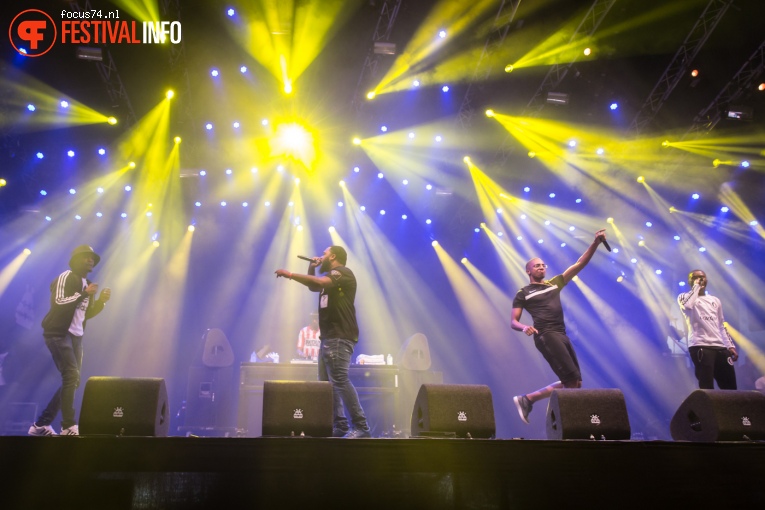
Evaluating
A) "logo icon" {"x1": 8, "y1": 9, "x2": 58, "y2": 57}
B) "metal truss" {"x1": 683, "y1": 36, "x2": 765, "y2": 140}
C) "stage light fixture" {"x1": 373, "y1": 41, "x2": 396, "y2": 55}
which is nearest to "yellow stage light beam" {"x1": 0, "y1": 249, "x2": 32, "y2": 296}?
"logo icon" {"x1": 8, "y1": 9, "x2": 58, "y2": 57}

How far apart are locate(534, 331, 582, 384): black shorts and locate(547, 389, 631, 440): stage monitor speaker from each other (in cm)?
138

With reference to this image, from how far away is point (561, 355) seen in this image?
557 cm

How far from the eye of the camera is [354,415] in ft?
17.0

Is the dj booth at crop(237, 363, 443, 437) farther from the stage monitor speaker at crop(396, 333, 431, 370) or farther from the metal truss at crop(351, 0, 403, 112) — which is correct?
the metal truss at crop(351, 0, 403, 112)

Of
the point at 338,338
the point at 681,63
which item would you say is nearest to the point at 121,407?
the point at 338,338

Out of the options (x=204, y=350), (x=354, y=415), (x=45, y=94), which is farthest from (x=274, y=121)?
(x=354, y=415)

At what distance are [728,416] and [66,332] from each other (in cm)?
647

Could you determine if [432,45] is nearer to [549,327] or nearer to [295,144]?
[295,144]

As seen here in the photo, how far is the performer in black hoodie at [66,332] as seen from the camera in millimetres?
5703

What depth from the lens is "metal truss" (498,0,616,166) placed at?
318 inches

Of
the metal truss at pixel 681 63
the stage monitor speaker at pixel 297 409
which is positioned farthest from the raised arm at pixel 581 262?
the metal truss at pixel 681 63

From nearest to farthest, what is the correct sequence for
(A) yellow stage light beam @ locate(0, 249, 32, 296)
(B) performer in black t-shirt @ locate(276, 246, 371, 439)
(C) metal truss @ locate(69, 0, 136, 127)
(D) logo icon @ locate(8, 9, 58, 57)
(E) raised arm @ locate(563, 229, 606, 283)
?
(B) performer in black t-shirt @ locate(276, 246, 371, 439), (E) raised arm @ locate(563, 229, 606, 283), (D) logo icon @ locate(8, 9, 58, 57), (C) metal truss @ locate(69, 0, 136, 127), (A) yellow stage light beam @ locate(0, 249, 32, 296)

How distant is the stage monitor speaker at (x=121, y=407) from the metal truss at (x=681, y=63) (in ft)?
29.1

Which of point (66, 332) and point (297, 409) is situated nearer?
point (297, 409)
